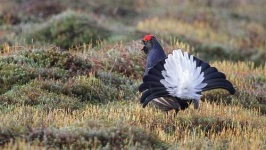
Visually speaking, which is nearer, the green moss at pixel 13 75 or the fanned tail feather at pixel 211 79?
the fanned tail feather at pixel 211 79

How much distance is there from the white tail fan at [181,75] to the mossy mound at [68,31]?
29.0 ft

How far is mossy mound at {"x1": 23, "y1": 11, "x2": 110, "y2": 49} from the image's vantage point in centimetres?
1792

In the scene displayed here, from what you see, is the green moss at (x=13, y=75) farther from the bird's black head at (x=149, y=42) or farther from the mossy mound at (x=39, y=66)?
the bird's black head at (x=149, y=42)

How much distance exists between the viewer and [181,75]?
8984mm

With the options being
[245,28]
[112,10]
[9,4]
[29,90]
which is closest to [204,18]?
[245,28]

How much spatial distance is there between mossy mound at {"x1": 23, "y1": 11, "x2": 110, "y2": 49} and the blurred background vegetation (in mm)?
29

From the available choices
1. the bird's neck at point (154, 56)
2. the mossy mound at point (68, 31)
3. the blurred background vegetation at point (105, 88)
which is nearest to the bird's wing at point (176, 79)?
the blurred background vegetation at point (105, 88)

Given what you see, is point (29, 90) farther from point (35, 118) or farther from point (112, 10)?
point (112, 10)

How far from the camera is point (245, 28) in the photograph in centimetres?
2294

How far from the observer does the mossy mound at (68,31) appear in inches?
706

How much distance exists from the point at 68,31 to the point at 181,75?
9.75 m

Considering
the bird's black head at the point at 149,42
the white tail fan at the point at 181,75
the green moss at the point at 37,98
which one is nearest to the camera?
the white tail fan at the point at 181,75

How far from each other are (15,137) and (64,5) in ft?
49.1

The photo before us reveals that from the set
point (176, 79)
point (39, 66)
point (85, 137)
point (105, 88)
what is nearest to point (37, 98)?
point (105, 88)
